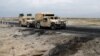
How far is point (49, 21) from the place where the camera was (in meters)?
48.9

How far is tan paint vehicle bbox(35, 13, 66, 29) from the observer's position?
4812 centimetres

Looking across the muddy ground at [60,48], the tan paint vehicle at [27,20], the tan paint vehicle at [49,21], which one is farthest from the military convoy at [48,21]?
the muddy ground at [60,48]

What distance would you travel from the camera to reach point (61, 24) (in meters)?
48.5

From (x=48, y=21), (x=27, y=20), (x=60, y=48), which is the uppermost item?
(x=60, y=48)

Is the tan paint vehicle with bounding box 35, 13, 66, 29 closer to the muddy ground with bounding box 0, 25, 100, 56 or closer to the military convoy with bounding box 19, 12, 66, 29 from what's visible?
the military convoy with bounding box 19, 12, 66, 29

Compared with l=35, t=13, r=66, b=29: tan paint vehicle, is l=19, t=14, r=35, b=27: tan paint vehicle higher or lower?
lower

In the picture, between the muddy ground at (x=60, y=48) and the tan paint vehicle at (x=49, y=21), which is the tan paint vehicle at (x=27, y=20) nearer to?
the tan paint vehicle at (x=49, y=21)

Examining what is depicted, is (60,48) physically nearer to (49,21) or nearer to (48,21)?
(49,21)

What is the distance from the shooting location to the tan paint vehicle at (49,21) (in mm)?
48119

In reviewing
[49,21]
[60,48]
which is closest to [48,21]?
[49,21]

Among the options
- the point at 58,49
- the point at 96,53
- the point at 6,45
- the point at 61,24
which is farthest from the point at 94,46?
the point at 61,24

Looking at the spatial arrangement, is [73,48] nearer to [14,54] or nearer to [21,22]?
[14,54]

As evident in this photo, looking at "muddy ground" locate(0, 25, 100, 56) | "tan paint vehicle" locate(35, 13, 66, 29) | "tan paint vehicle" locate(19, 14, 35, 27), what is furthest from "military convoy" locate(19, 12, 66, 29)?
"muddy ground" locate(0, 25, 100, 56)

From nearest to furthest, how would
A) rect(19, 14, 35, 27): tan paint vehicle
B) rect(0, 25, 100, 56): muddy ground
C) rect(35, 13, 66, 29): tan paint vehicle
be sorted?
rect(0, 25, 100, 56): muddy ground
rect(35, 13, 66, 29): tan paint vehicle
rect(19, 14, 35, 27): tan paint vehicle
